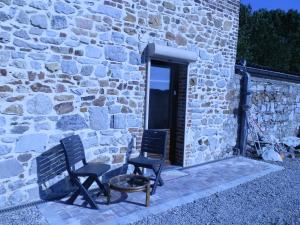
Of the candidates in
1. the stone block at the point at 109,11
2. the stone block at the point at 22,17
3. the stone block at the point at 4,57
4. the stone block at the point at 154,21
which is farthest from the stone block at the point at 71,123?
the stone block at the point at 154,21

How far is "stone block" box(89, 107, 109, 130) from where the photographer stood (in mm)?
4391

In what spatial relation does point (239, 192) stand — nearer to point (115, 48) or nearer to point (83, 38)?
point (115, 48)

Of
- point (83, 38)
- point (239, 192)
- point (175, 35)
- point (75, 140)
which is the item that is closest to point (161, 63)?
point (175, 35)

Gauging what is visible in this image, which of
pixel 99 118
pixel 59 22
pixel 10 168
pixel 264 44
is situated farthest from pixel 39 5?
pixel 264 44

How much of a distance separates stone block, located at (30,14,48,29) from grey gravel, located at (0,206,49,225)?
2.44 meters

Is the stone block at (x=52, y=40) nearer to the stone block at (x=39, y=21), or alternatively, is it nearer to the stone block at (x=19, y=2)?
the stone block at (x=39, y=21)

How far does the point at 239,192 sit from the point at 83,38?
3.54 metres

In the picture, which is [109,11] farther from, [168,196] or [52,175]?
[168,196]

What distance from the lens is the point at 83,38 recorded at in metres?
4.18

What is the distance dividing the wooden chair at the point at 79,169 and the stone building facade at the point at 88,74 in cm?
21

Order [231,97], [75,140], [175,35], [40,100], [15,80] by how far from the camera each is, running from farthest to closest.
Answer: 1. [231,97]
2. [175,35]
3. [75,140]
4. [40,100]
5. [15,80]

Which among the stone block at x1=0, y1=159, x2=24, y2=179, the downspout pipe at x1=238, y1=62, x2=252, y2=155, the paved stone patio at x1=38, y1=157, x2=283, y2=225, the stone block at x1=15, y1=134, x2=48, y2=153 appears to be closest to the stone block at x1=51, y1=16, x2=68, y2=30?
the stone block at x1=15, y1=134, x2=48, y2=153

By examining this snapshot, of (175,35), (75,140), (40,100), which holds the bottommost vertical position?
(75,140)

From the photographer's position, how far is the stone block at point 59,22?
386 cm
